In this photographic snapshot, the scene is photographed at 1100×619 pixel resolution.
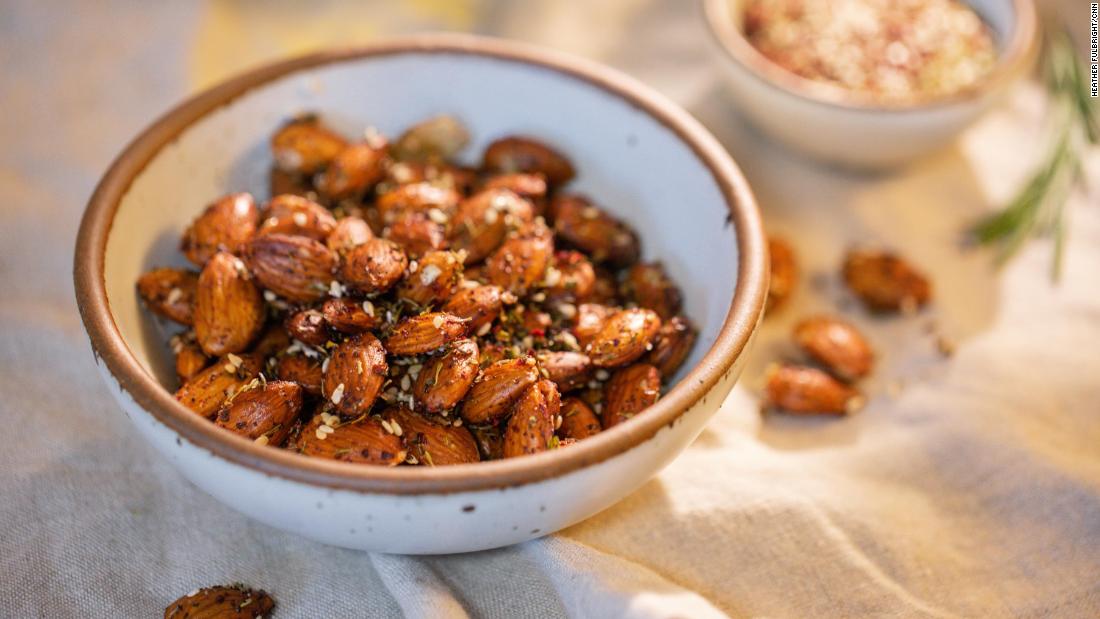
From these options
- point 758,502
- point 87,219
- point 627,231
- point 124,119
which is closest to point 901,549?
point 758,502

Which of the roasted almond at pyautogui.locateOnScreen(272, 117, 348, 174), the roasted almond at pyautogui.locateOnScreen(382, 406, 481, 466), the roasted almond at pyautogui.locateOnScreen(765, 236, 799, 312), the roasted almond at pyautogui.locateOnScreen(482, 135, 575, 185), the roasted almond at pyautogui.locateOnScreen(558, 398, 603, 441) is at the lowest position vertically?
the roasted almond at pyautogui.locateOnScreen(765, 236, 799, 312)

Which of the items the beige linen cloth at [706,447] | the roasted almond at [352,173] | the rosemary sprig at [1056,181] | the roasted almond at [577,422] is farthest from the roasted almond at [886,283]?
the roasted almond at [352,173]

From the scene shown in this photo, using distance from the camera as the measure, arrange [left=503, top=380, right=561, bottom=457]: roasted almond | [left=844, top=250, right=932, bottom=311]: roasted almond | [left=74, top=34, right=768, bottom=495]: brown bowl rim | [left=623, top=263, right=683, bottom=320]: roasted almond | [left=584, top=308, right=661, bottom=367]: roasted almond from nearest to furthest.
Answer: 1. [left=74, top=34, right=768, bottom=495]: brown bowl rim
2. [left=503, top=380, right=561, bottom=457]: roasted almond
3. [left=584, top=308, right=661, bottom=367]: roasted almond
4. [left=623, top=263, right=683, bottom=320]: roasted almond
5. [left=844, top=250, right=932, bottom=311]: roasted almond

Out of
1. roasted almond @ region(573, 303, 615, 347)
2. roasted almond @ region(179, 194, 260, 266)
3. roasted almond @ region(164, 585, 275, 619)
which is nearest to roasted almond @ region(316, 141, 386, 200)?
roasted almond @ region(179, 194, 260, 266)

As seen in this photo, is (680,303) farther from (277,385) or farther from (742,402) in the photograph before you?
(277,385)

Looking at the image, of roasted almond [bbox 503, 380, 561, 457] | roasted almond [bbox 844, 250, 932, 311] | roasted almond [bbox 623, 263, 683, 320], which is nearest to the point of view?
roasted almond [bbox 503, 380, 561, 457]

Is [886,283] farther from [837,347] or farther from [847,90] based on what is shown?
[847,90]

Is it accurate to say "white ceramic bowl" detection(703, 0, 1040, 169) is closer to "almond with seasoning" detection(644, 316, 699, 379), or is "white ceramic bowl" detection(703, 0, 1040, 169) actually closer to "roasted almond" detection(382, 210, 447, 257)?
"almond with seasoning" detection(644, 316, 699, 379)

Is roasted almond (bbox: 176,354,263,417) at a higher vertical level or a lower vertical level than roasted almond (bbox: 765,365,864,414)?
higher

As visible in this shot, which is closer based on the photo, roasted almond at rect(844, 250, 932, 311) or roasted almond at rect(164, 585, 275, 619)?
roasted almond at rect(164, 585, 275, 619)
